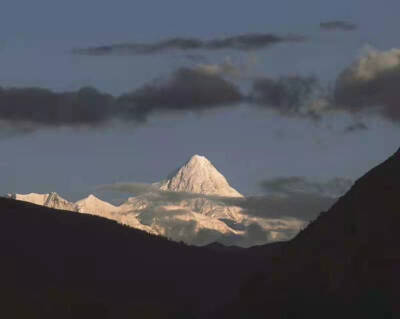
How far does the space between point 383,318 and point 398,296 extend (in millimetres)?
5474

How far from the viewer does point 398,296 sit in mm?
199875

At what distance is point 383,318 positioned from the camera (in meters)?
196
